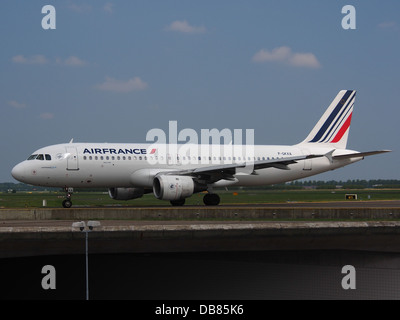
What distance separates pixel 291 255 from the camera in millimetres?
24672

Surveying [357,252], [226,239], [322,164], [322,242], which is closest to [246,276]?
[226,239]

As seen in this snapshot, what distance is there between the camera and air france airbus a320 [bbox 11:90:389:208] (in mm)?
37062

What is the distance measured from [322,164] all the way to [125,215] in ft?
67.9

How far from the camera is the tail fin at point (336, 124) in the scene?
47.3 meters

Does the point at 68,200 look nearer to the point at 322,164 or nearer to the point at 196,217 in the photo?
the point at 196,217

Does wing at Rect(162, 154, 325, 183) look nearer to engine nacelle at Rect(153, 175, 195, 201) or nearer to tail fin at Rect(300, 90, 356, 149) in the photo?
engine nacelle at Rect(153, 175, 195, 201)

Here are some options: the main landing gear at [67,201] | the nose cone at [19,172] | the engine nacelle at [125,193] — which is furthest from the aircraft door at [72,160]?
the engine nacelle at [125,193]

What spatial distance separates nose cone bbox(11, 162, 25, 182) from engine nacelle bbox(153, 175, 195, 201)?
7729 millimetres

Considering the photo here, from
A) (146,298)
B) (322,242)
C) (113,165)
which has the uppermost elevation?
(113,165)

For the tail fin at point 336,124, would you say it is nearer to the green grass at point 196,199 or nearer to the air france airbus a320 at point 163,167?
the air france airbus a320 at point 163,167

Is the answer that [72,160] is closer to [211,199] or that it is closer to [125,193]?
[125,193]

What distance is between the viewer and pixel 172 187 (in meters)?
36.5

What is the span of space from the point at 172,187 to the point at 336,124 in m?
16.9
